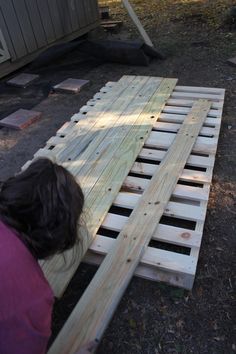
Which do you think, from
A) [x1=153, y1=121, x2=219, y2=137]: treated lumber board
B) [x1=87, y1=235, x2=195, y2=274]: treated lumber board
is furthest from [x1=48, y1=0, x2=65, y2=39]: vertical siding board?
[x1=87, y1=235, x2=195, y2=274]: treated lumber board

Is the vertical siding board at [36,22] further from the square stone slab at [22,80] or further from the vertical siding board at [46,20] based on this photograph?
the square stone slab at [22,80]

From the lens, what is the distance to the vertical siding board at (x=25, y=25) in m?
4.99

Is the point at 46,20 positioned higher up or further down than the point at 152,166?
higher up

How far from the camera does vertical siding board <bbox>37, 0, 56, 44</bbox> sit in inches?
212

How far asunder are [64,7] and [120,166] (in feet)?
14.0

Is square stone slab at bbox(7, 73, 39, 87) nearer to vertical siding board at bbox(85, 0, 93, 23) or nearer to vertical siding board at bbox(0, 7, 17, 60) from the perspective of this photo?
vertical siding board at bbox(0, 7, 17, 60)

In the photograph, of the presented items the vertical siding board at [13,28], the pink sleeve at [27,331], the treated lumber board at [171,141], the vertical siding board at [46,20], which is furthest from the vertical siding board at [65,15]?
the pink sleeve at [27,331]

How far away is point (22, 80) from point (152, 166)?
A: 313 centimetres

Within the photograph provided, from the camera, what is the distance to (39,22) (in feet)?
17.8

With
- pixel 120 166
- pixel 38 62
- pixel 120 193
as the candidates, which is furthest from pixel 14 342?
pixel 38 62

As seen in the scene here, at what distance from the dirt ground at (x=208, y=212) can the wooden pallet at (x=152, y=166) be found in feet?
0.41

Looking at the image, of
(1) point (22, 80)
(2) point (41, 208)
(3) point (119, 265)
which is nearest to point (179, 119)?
(3) point (119, 265)

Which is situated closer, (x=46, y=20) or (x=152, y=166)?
(x=152, y=166)

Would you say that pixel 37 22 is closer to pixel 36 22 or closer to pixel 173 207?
pixel 36 22
